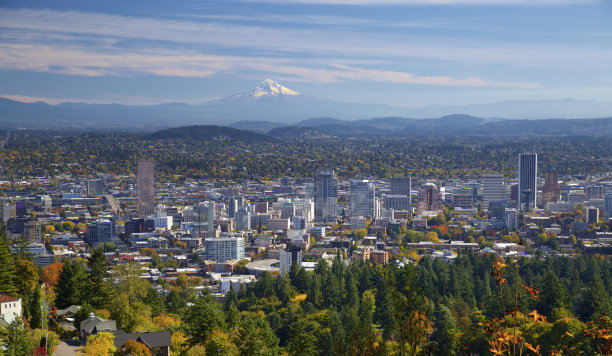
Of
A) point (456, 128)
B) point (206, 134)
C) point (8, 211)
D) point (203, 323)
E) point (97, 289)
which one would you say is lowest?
point (8, 211)

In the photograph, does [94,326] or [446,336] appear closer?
[94,326]

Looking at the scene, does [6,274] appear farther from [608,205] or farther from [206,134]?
[206,134]

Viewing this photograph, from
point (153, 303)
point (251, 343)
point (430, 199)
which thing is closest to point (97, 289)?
point (153, 303)

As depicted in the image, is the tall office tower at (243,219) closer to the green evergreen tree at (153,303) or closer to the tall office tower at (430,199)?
the tall office tower at (430,199)

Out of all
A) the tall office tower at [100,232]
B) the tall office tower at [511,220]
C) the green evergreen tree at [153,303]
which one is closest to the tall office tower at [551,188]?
the tall office tower at [511,220]

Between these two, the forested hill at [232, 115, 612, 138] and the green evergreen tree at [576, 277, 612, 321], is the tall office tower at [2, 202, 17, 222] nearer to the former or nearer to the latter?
the green evergreen tree at [576, 277, 612, 321]

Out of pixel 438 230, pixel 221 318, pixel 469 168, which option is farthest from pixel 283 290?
pixel 469 168

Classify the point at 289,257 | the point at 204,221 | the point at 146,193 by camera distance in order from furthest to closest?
the point at 146,193 < the point at 204,221 < the point at 289,257

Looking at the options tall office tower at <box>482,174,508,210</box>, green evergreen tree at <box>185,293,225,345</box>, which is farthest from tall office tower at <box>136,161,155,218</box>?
green evergreen tree at <box>185,293,225,345</box>
